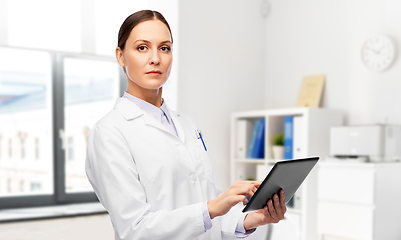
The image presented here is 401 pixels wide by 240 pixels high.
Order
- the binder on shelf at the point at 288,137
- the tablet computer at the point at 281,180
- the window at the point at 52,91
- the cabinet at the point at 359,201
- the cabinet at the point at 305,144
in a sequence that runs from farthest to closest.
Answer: the binder on shelf at the point at 288,137 < the cabinet at the point at 305,144 < the window at the point at 52,91 < the cabinet at the point at 359,201 < the tablet computer at the point at 281,180

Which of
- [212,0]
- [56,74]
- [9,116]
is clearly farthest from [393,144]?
[9,116]

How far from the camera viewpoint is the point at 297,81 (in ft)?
12.2

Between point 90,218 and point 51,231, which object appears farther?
point 90,218

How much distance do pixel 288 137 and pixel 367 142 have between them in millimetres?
632

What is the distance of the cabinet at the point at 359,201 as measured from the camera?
8.39 feet

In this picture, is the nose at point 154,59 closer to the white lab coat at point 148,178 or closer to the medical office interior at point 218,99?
the white lab coat at point 148,178

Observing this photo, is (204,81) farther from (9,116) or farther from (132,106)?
(132,106)

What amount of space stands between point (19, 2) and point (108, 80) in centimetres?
90

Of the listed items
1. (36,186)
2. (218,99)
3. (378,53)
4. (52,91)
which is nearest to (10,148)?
(36,186)

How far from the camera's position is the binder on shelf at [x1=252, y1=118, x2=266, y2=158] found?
133 inches

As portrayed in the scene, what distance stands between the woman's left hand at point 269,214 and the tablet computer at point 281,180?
0.02 m

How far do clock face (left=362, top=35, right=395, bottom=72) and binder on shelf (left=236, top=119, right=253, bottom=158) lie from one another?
1047 millimetres

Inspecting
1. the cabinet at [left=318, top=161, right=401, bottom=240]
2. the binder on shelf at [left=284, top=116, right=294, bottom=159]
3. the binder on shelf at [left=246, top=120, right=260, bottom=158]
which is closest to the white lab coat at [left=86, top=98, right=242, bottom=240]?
the cabinet at [left=318, top=161, right=401, bottom=240]

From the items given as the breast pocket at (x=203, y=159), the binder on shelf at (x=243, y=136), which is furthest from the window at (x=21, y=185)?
the breast pocket at (x=203, y=159)
